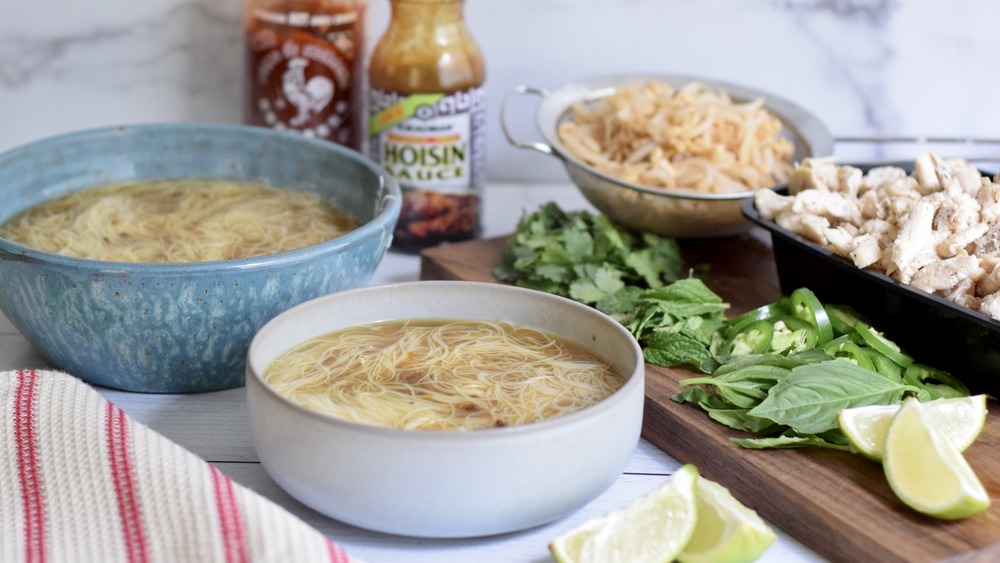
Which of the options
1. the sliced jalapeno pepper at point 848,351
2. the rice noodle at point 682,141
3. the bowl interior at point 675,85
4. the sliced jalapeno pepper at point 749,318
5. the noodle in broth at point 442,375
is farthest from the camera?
the bowl interior at point 675,85

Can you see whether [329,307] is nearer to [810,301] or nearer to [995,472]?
[810,301]

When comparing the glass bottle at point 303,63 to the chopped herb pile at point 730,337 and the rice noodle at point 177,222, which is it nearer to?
the rice noodle at point 177,222

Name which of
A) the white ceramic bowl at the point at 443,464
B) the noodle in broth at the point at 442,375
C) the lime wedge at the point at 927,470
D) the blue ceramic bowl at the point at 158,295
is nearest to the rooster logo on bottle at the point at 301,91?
the blue ceramic bowl at the point at 158,295

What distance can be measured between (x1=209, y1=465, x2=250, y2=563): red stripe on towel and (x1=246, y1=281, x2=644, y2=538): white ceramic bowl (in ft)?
0.26

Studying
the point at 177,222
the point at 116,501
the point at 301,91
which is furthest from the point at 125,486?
the point at 301,91

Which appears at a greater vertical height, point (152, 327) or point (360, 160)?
point (360, 160)

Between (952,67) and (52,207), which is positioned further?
(952,67)

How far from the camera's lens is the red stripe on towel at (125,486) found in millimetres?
1087

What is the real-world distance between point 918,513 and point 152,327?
0.96 m

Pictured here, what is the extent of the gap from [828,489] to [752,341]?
1.05ft

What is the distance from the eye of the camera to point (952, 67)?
7.98 ft

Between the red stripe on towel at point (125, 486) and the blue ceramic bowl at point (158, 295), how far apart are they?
0.17m

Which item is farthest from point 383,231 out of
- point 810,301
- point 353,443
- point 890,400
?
point 890,400

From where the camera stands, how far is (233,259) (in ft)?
4.64
